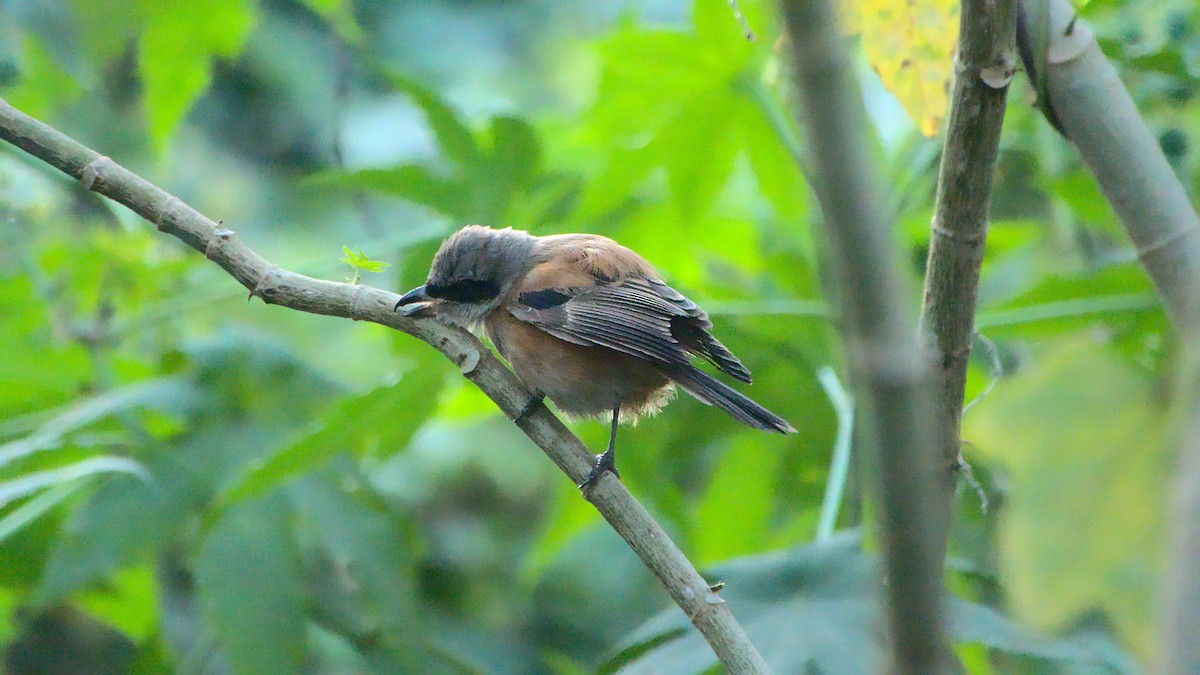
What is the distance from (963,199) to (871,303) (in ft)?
3.71

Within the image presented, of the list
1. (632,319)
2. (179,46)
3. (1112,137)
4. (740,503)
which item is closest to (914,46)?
(1112,137)

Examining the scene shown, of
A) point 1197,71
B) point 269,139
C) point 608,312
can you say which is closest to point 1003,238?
point 1197,71

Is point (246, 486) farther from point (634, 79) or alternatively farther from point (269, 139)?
point (269, 139)

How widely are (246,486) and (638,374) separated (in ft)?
3.96

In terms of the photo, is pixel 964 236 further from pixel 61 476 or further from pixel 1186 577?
pixel 61 476

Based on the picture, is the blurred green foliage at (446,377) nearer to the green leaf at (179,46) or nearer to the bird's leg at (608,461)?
the green leaf at (179,46)

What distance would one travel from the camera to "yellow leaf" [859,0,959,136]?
2340 millimetres

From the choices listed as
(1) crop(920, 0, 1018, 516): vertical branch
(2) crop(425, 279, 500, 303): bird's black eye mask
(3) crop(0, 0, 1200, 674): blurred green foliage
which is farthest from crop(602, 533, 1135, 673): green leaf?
(2) crop(425, 279, 500, 303): bird's black eye mask

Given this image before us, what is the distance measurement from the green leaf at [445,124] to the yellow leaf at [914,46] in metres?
1.49

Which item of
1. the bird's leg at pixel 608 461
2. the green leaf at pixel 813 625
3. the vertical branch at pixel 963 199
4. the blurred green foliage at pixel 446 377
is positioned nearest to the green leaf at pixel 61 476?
the blurred green foliage at pixel 446 377

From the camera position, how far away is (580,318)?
3.15 m

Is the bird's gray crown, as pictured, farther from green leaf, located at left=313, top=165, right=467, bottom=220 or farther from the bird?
green leaf, located at left=313, top=165, right=467, bottom=220

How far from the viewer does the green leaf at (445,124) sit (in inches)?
134

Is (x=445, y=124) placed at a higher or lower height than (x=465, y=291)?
higher
